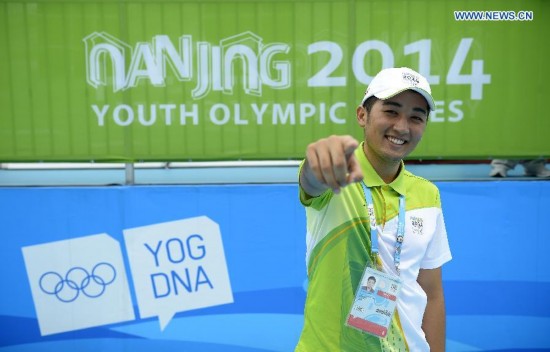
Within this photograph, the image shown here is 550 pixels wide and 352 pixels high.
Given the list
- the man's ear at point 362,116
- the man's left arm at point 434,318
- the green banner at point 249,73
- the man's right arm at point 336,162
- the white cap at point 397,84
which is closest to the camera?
the man's right arm at point 336,162

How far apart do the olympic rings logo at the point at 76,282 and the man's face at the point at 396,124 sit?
267 centimetres

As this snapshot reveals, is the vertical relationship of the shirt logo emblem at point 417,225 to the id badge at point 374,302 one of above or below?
above

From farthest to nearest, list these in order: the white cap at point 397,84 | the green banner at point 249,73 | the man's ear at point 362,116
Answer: the green banner at point 249,73, the man's ear at point 362,116, the white cap at point 397,84

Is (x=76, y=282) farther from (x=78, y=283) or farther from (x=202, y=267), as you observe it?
(x=202, y=267)

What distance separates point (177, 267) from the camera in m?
3.71

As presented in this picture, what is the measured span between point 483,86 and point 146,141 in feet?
7.98

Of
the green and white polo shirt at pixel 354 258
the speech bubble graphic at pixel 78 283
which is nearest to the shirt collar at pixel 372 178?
the green and white polo shirt at pixel 354 258

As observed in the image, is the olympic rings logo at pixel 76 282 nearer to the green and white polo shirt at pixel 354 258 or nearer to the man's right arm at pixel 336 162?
the green and white polo shirt at pixel 354 258

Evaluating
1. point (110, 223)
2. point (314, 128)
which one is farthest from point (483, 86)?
point (110, 223)

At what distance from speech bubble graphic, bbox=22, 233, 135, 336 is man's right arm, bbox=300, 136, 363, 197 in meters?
2.80

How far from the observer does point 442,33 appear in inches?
145

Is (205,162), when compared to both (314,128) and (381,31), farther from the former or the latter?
(381,31)

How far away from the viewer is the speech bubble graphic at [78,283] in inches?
145

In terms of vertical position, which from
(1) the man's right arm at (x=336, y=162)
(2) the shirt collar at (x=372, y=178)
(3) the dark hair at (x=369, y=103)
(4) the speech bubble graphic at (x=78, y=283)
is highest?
(3) the dark hair at (x=369, y=103)
